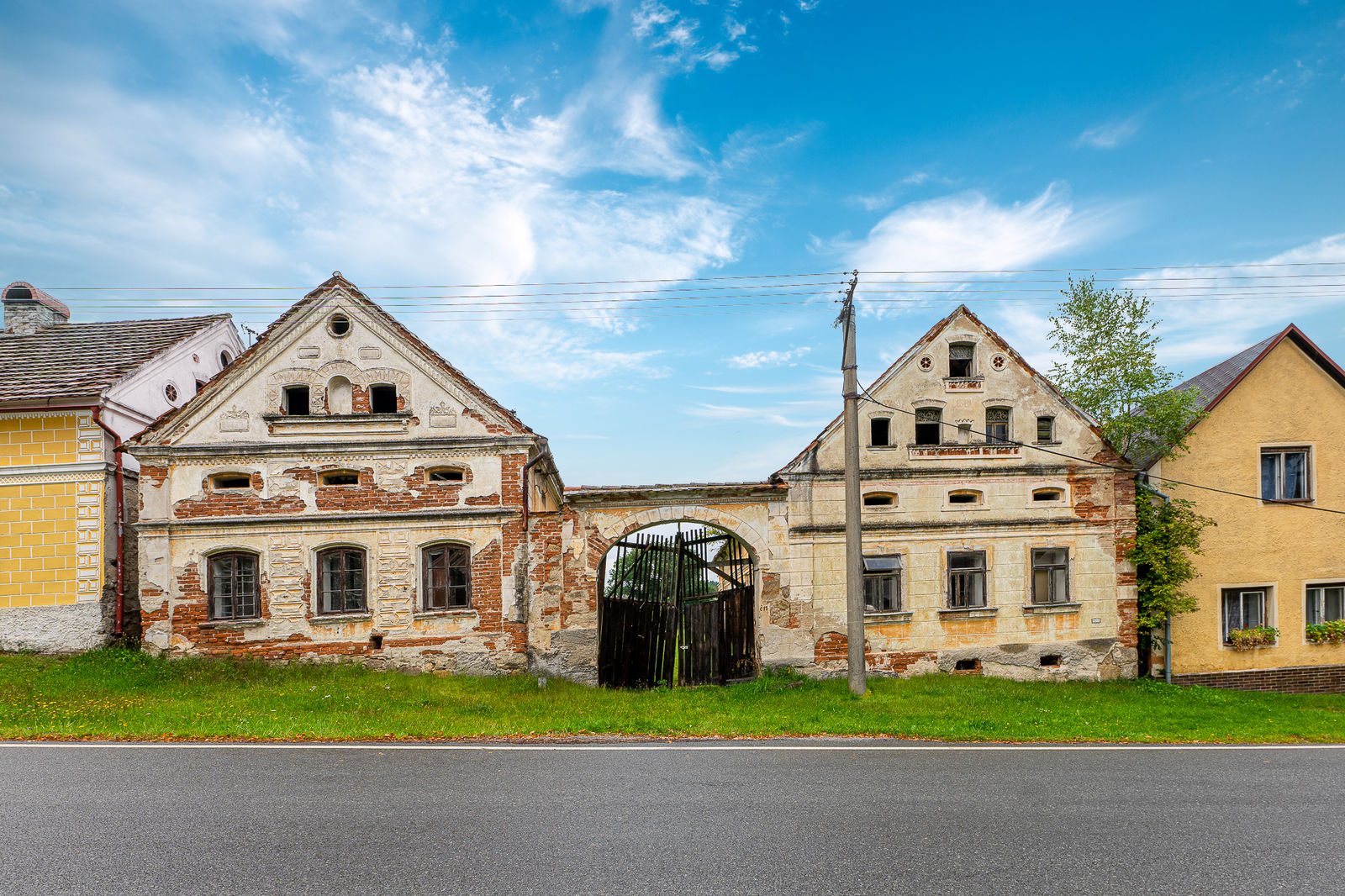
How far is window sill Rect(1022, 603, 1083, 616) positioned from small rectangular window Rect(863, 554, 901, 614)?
312 cm

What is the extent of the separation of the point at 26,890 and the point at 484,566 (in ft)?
32.6

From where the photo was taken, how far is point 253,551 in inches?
601

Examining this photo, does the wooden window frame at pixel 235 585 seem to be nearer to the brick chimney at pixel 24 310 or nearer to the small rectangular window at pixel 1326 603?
the brick chimney at pixel 24 310

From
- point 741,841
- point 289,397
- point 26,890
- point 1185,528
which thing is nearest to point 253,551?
point 289,397

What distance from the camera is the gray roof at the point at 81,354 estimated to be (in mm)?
15734

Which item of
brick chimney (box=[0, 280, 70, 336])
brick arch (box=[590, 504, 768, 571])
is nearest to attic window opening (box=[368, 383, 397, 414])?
brick arch (box=[590, 504, 768, 571])

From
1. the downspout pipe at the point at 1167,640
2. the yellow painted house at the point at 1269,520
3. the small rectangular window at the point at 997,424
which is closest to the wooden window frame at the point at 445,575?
the small rectangular window at the point at 997,424

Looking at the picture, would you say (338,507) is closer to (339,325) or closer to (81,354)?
(339,325)

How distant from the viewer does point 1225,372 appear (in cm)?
1883

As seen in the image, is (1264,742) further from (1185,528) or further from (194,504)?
(194,504)

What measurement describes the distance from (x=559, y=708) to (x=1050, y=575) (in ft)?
39.6

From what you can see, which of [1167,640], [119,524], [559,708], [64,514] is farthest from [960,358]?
[64,514]

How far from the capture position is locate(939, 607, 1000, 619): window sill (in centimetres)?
1614

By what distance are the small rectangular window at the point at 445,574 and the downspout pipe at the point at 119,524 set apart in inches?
275
